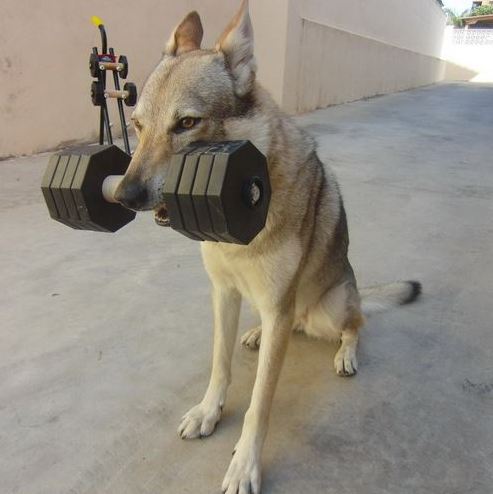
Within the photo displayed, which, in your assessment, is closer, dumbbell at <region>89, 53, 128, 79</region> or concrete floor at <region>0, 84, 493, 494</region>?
concrete floor at <region>0, 84, 493, 494</region>

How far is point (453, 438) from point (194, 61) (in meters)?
1.68

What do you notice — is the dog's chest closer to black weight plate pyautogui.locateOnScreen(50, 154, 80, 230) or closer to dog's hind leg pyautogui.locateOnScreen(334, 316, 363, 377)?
black weight plate pyautogui.locateOnScreen(50, 154, 80, 230)

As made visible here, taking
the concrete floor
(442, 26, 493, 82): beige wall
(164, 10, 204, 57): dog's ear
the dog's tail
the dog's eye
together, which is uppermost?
(442, 26, 493, 82): beige wall

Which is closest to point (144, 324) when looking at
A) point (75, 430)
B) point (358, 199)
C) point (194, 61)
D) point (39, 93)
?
point (75, 430)

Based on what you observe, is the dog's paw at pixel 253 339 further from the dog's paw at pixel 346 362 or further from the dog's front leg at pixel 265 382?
the dog's front leg at pixel 265 382

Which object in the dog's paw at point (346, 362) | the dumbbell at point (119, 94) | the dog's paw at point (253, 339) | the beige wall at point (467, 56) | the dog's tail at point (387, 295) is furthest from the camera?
the beige wall at point (467, 56)

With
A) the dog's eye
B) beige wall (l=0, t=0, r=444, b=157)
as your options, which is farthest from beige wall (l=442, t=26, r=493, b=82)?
the dog's eye

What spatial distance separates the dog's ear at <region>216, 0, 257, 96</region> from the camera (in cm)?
163

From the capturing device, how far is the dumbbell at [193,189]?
125 cm

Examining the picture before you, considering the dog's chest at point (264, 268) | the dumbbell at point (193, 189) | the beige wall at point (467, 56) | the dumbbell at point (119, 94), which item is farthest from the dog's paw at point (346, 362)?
the beige wall at point (467, 56)

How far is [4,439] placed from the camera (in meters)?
1.75

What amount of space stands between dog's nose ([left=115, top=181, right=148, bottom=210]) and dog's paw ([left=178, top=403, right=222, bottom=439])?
0.89 m

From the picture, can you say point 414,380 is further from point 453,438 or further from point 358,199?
point 358,199

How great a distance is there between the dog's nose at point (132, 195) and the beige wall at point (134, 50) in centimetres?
463
